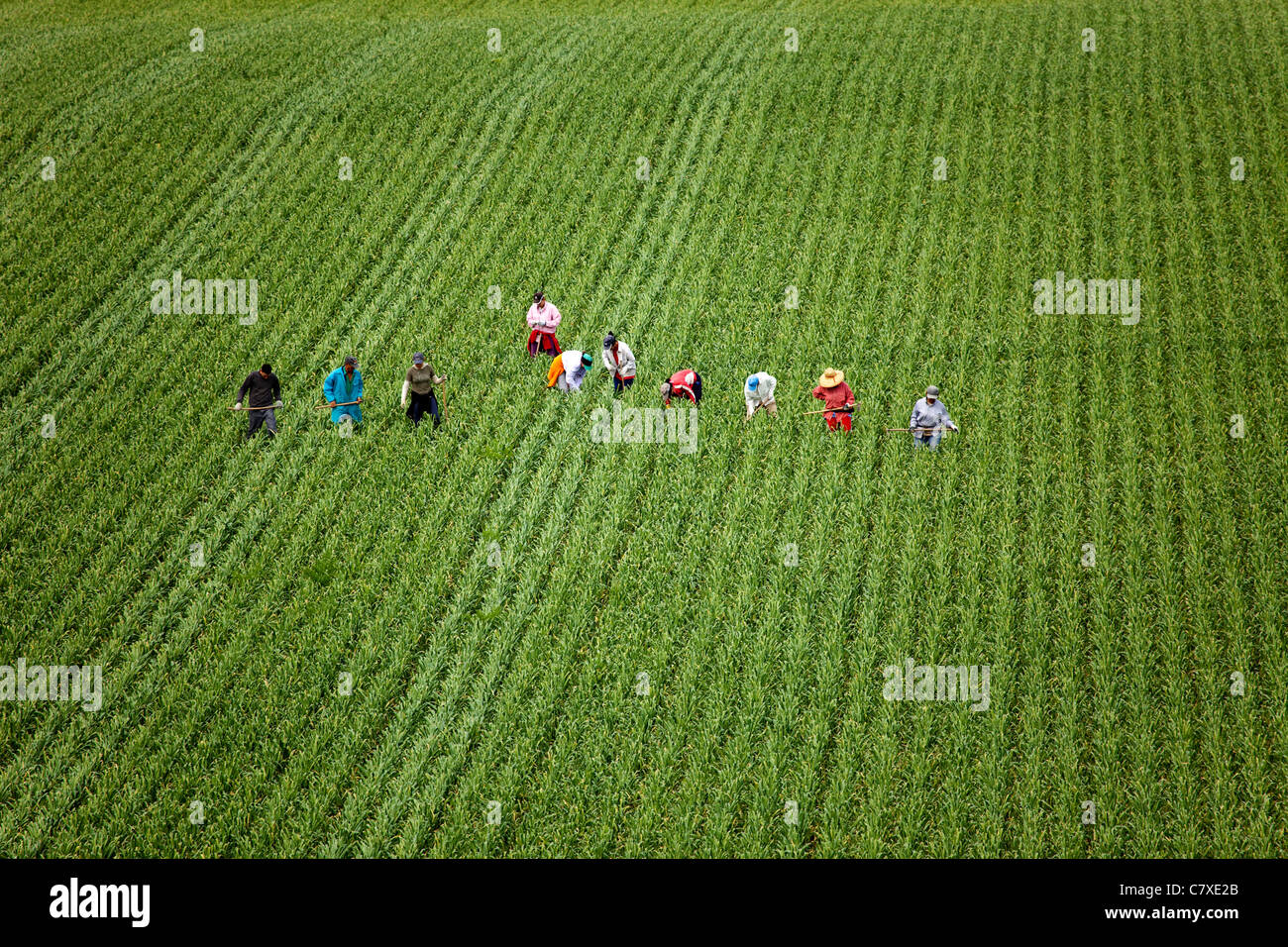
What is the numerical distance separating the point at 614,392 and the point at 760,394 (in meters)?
2.34

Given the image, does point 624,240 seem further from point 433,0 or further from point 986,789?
point 433,0

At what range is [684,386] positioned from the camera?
1448 cm

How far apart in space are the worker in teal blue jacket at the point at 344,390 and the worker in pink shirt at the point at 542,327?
2.97m

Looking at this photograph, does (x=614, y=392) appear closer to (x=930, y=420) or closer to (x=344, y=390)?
(x=344, y=390)

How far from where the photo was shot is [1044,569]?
38.3 ft

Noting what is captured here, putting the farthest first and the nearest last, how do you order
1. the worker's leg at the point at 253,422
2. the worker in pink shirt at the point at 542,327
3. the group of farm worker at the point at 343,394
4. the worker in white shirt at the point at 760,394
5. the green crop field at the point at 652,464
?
the worker in pink shirt at the point at 542,327, the worker in white shirt at the point at 760,394, the worker's leg at the point at 253,422, the group of farm worker at the point at 343,394, the green crop field at the point at 652,464

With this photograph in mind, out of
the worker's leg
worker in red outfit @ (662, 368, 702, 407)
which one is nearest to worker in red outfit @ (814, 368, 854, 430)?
worker in red outfit @ (662, 368, 702, 407)

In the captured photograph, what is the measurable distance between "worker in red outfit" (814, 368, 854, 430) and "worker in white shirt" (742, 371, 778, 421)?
750 millimetres

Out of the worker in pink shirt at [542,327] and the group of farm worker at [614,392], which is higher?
the worker in pink shirt at [542,327]

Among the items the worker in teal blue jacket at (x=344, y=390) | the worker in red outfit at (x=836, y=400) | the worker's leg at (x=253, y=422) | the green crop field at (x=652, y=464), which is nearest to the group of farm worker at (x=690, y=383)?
the worker in red outfit at (x=836, y=400)

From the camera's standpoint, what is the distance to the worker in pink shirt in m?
15.6

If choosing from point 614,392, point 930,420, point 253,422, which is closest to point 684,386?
point 614,392

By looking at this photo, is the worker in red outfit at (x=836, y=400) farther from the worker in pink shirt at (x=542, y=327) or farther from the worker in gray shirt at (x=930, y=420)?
the worker in pink shirt at (x=542, y=327)

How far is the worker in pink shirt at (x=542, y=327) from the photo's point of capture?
1565cm
